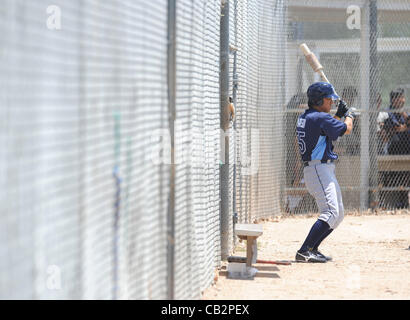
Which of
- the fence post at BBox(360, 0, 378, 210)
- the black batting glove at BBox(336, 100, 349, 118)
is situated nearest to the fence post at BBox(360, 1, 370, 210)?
the fence post at BBox(360, 0, 378, 210)

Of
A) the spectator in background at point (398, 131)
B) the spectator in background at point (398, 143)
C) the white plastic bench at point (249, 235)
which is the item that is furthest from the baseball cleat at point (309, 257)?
the spectator in background at point (398, 131)

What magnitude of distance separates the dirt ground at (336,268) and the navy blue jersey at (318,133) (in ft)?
3.63

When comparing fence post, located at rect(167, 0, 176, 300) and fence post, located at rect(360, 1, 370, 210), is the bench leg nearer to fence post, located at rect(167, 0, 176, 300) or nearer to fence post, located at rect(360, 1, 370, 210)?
fence post, located at rect(167, 0, 176, 300)

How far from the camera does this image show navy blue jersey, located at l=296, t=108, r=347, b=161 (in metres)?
7.32

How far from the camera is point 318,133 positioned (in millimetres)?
7383

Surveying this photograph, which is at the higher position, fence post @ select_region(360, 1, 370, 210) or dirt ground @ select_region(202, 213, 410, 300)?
fence post @ select_region(360, 1, 370, 210)

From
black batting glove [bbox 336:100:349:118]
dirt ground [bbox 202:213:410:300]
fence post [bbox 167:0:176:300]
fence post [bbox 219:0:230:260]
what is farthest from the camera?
black batting glove [bbox 336:100:349:118]

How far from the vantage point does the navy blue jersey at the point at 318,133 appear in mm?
7316

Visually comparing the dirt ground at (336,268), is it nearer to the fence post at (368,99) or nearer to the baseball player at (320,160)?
the baseball player at (320,160)

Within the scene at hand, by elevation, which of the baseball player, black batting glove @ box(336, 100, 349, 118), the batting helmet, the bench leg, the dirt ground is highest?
the batting helmet

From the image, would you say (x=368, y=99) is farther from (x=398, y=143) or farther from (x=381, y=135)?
(x=398, y=143)

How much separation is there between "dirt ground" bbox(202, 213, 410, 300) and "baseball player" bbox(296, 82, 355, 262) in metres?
0.32

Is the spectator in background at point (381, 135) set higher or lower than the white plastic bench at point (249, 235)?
higher

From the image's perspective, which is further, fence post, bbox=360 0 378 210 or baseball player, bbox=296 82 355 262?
fence post, bbox=360 0 378 210
